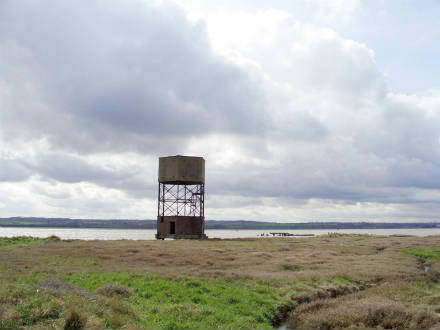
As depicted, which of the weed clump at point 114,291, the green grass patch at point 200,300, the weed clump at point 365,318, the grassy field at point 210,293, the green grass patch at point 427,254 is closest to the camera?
the grassy field at point 210,293

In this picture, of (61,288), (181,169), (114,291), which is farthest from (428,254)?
(61,288)

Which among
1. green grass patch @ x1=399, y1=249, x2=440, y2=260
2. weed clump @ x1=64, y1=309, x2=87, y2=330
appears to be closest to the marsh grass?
green grass patch @ x1=399, y1=249, x2=440, y2=260

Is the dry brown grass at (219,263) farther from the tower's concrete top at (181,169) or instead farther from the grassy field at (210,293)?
the tower's concrete top at (181,169)

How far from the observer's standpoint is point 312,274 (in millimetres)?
24656

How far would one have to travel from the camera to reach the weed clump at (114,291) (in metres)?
16.5

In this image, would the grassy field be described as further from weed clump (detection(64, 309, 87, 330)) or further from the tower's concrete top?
the tower's concrete top

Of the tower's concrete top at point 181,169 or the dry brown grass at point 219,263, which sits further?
the tower's concrete top at point 181,169

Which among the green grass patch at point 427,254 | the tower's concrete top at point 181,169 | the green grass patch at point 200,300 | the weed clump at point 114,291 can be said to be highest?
the tower's concrete top at point 181,169

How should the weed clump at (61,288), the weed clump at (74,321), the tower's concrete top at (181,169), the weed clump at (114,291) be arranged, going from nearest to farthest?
the weed clump at (74,321) < the weed clump at (61,288) < the weed clump at (114,291) < the tower's concrete top at (181,169)

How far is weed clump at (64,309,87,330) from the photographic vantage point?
10999 millimetres

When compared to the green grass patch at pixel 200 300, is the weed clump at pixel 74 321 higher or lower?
higher

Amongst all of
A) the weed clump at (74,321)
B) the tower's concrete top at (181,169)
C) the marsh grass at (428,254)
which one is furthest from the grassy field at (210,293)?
the tower's concrete top at (181,169)

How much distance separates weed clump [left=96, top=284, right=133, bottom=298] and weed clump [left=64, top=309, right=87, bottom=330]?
513 centimetres

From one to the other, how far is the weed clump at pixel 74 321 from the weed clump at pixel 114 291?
5127mm
